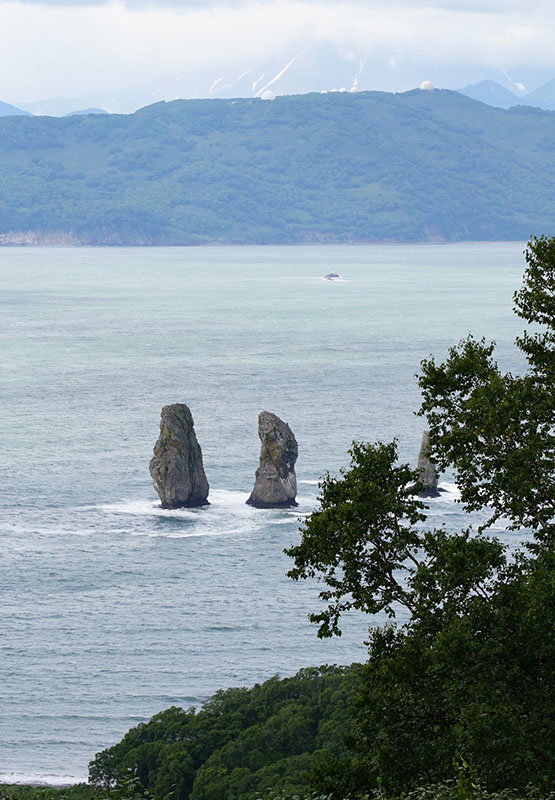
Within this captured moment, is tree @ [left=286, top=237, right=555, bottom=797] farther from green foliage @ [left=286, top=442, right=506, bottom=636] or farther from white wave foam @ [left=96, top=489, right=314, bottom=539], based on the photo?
white wave foam @ [left=96, top=489, right=314, bottom=539]

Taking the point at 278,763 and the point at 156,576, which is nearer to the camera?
the point at 278,763

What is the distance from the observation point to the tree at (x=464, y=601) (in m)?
19.2

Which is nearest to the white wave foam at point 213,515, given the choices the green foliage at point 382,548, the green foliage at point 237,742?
the green foliage at point 237,742

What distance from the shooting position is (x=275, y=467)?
83875 millimetres

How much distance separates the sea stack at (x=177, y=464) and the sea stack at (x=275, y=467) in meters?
4.44

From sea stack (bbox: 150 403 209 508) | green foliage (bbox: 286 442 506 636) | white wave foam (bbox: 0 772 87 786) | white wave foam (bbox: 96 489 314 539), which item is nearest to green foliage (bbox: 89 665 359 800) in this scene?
white wave foam (bbox: 0 772 87 786)

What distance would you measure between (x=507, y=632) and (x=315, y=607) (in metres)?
44.3

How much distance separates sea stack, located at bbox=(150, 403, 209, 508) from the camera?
8394 cm

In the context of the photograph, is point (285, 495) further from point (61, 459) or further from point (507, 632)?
point (507, 632)

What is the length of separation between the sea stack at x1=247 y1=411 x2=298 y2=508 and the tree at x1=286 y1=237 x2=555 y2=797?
58513 mm

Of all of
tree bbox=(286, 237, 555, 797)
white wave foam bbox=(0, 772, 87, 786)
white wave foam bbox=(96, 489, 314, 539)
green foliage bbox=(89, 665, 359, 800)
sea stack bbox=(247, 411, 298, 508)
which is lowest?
white wave foam bbox=(0, 772, 87, 786)

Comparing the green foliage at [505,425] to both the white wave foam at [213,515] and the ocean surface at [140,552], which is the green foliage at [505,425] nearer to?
the ocean surface at [140,552]

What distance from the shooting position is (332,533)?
22.5 metres

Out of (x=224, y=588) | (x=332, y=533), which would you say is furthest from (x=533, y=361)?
(x=224, y=588)
